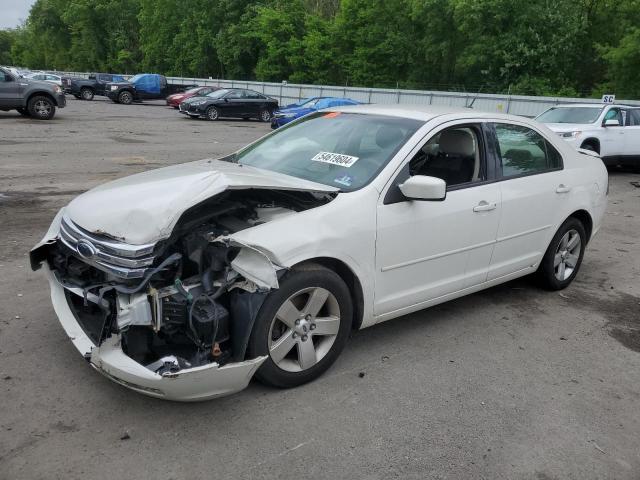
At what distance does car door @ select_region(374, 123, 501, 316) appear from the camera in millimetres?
3715

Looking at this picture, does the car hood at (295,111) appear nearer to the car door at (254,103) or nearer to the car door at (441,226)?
the car door at (254,103)

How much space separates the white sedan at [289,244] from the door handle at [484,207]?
0.01 metres

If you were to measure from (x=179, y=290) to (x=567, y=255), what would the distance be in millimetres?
3878

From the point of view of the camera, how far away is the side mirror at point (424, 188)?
3578 mm

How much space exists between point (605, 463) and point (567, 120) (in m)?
12.6

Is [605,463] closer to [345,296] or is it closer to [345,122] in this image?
[345,296]

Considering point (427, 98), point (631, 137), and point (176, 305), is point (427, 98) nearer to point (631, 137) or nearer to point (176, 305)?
point (631, 137)

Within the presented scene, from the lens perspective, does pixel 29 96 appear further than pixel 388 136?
Yes

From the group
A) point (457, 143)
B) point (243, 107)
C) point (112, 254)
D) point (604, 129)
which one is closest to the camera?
point (112, 254)

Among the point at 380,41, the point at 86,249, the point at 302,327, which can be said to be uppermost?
the point at 380,41

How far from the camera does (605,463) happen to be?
9.71 feet

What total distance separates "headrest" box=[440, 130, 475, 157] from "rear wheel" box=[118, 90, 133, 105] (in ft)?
108

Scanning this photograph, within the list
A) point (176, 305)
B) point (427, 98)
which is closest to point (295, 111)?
point (427, 98)

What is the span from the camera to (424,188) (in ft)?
11.8
